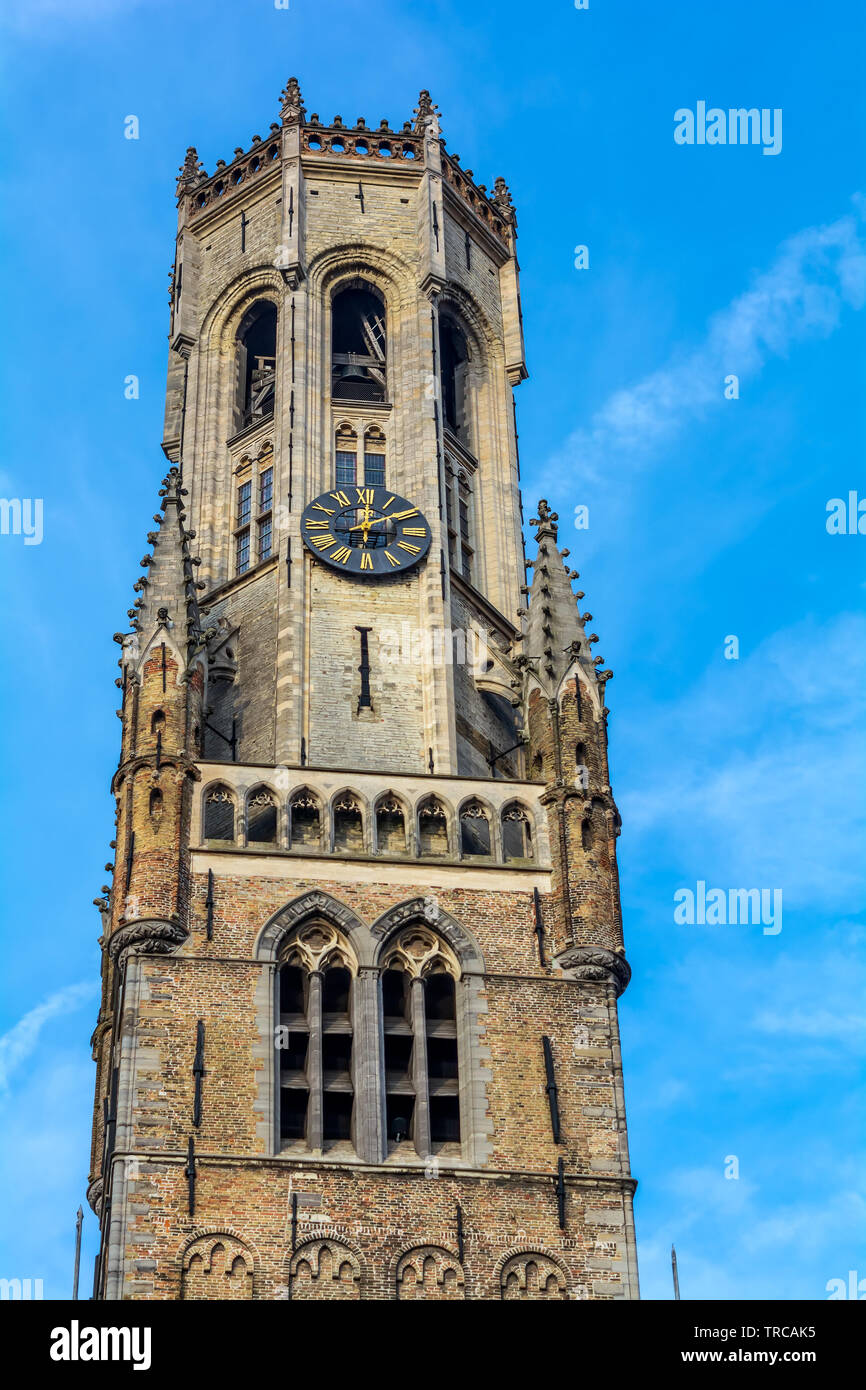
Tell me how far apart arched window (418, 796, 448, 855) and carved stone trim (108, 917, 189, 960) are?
5273 millimetres

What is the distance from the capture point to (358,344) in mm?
58844

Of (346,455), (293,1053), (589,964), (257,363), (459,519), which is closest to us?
(293,1053)

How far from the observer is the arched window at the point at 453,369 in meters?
58.9

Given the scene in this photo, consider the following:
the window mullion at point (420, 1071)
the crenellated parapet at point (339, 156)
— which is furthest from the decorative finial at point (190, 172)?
the window mullion at point (420, 1071)

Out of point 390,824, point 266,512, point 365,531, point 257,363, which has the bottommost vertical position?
point 390,824

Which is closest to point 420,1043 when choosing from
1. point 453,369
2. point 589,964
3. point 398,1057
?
point 398,1057

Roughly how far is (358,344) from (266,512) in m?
6.29

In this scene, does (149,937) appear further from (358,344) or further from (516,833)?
(358,344)

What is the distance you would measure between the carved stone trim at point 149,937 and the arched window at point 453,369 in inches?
735

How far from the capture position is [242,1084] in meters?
42.2

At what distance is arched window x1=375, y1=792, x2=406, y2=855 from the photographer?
4653cm

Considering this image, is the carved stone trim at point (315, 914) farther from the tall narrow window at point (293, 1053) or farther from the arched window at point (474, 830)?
the arched window at point (474, 830)

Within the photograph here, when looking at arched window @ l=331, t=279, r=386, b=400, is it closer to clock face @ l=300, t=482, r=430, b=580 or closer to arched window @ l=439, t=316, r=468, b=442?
arched window @ l=439, t=316, r=468, b=442
